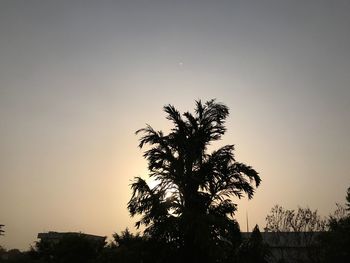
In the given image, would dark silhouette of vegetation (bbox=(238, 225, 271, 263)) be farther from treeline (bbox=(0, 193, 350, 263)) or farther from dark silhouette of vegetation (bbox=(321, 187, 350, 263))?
dark silhouette of vegetation (bbox=(321, 187, 350, 263))

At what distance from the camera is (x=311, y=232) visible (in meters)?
39.0

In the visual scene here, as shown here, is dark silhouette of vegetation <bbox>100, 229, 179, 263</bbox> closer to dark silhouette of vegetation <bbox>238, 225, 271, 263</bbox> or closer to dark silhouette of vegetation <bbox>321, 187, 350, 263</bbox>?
dark silhouette of vegetation <bbox>238, 225, 271, 263</bbox>

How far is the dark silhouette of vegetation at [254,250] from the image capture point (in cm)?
1858

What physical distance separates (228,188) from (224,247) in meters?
2.87

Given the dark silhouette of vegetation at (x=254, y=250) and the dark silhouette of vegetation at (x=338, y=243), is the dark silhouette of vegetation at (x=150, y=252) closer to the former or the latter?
the dark silhouette of vegetation at (x=254, y=250)

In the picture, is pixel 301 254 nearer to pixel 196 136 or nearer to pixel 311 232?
pixel 311 232

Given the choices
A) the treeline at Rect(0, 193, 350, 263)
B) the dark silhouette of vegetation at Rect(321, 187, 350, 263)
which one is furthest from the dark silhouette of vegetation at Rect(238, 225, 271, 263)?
the dark silhouette of vegetation at Rect(321, 187, 350, 263)

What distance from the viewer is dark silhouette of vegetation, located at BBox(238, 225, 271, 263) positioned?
1858 cm

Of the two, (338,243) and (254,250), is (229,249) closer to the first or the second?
(254,250)

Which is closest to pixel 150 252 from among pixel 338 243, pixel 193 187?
pixel 193 187

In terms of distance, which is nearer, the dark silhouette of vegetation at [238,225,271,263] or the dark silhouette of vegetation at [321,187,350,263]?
the dark silhouette of vegetation at [238,225,271,263]

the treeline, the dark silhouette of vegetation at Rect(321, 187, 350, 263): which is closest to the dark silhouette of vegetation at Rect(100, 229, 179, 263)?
the treeline

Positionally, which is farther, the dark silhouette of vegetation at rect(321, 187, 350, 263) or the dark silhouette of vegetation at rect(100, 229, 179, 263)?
the dark silhouette of vegetation at rect(321, 187, 350, 263)

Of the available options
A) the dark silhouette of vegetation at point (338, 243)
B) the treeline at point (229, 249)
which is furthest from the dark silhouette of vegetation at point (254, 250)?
the dark silhouette of vegetation at point (338, 243)
